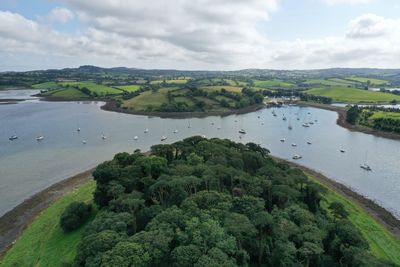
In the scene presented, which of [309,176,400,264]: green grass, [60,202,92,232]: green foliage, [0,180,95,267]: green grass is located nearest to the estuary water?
[309,176,400,264]: green grass

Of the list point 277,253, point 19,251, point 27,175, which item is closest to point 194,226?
point 277,253

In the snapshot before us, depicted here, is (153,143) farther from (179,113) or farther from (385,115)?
(385,115)

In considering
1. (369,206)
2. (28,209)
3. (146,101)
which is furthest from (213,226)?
(146,101)

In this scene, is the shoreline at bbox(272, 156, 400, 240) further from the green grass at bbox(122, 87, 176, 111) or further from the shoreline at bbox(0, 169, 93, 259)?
the green grass at bbox(122, 87, 176, 111)

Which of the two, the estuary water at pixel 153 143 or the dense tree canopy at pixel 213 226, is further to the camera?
the estuary water at pixel 153 143

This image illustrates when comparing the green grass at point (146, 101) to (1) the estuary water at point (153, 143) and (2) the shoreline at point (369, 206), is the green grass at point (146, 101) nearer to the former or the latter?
(1) the estuary water at point (153, 143)

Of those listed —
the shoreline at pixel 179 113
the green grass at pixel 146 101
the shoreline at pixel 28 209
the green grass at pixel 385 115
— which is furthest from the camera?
the green grass at pixel 146 101

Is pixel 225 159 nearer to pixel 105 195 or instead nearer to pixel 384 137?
pixel 105 195

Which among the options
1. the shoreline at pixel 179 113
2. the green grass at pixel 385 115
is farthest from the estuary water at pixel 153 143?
the green grass at pixel 385 115
